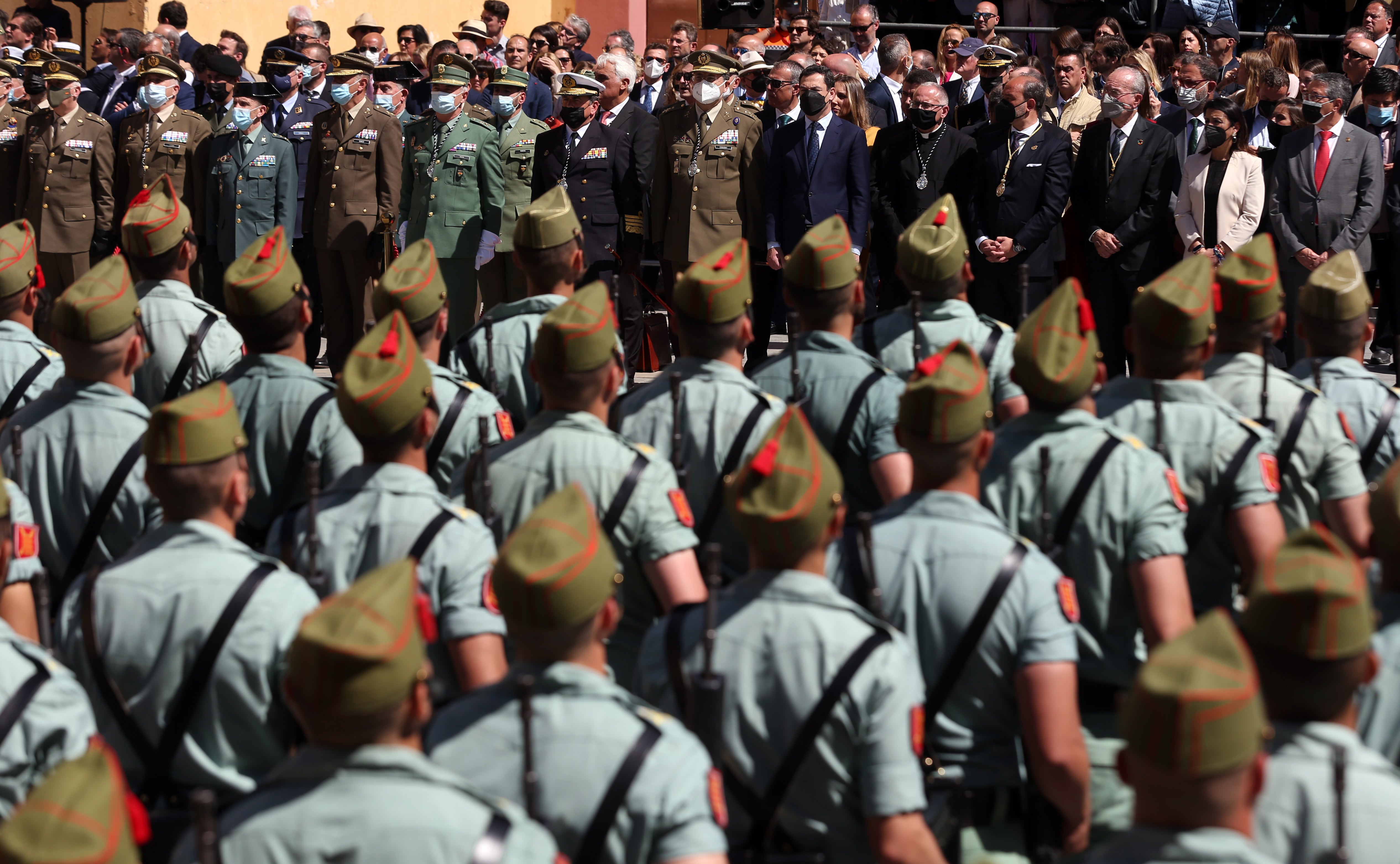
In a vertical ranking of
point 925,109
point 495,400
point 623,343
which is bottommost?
point 623,343

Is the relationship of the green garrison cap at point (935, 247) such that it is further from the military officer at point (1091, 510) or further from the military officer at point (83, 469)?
the military officer at point (83, 469)

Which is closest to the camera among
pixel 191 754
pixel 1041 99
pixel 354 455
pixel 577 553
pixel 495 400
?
pixel 577 553

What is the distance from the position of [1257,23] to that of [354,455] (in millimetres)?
13227

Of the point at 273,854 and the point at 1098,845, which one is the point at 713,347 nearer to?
the point at 1098,845

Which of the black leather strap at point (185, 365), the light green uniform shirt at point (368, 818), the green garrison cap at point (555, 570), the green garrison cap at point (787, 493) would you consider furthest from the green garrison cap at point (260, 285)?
the light green uniform shirt at point (368, 818)

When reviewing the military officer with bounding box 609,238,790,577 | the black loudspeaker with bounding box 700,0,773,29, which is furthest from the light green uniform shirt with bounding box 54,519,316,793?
the black loudspeaker with bounding box 700,0,773,29

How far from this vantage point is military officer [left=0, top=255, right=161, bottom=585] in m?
Answer: 4.55

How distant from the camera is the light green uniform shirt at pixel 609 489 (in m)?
4.03

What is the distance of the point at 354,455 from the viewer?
4863mm

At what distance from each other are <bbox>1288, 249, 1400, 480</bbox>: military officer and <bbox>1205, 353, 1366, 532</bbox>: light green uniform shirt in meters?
0.33

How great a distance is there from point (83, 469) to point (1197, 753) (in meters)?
3.29

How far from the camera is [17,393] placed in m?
5.76

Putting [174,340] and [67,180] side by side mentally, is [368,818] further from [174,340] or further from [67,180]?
[67,180]

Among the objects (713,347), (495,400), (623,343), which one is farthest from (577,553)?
(623,343)
